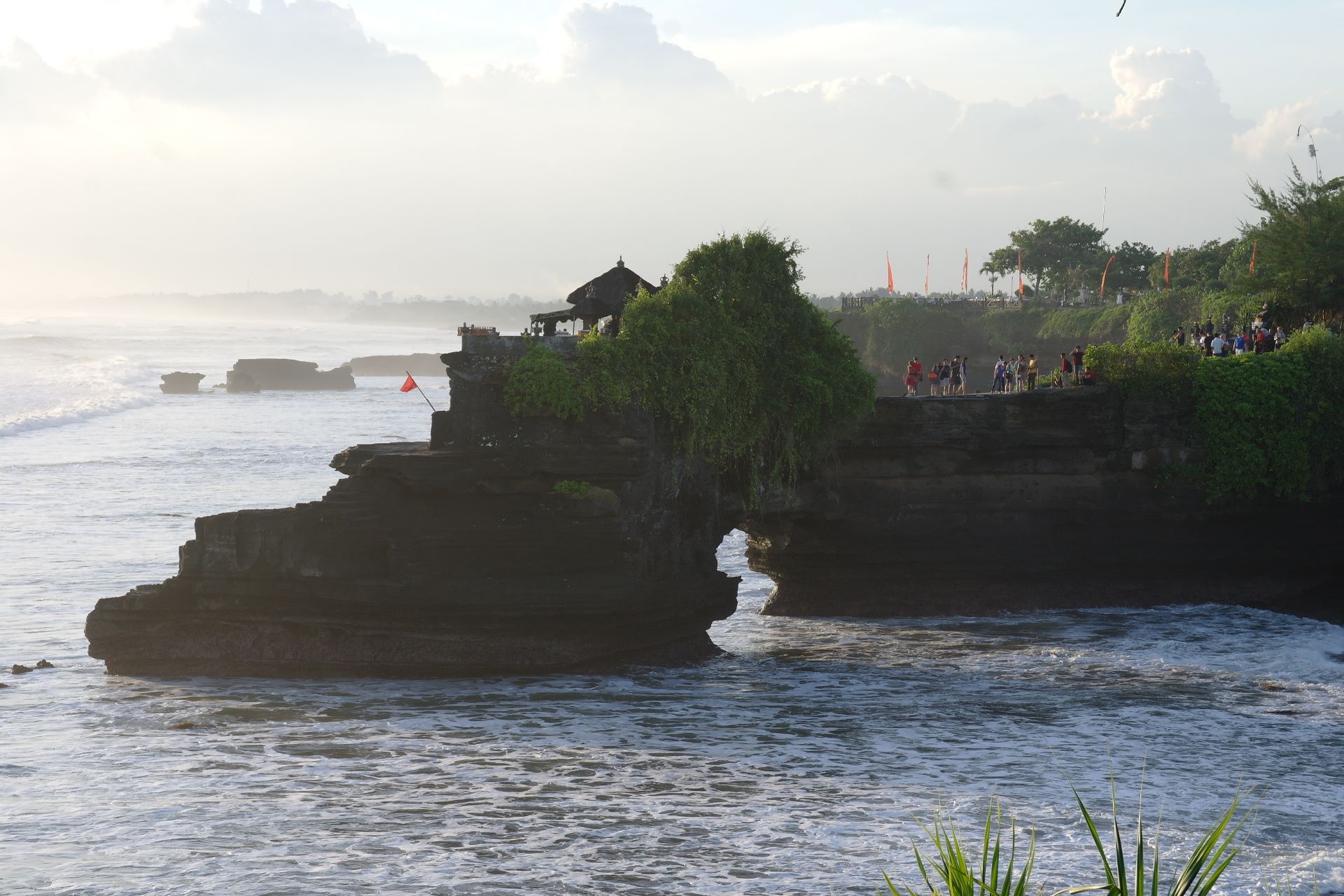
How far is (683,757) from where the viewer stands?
14094 mm

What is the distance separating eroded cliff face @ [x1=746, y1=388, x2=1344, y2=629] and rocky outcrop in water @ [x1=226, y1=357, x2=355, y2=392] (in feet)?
198

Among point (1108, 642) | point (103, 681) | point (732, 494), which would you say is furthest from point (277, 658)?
point (1108, 642)

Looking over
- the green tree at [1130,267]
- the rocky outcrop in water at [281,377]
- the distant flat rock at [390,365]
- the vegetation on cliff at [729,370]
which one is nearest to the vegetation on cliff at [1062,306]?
the green tree at [1130,267]

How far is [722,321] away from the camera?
19.3 m

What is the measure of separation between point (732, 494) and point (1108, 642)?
23.1 ft

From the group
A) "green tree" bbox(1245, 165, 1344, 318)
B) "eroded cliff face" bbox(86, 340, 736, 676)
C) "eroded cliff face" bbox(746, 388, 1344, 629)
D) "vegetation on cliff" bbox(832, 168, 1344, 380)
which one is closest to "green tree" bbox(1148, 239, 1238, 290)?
"vegetation on cliff" bbox(832, 168, 1344, 380)

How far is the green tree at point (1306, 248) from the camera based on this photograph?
30562mm

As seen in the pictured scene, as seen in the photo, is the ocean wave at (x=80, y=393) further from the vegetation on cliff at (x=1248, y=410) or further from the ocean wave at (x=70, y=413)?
the vegetation on cliff at (x=1248, y=410)

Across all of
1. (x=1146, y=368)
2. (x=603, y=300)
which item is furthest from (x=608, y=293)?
(x=1146, y=368)

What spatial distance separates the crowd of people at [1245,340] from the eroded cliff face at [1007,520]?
139 inches

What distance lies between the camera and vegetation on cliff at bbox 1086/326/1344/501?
78.5ft

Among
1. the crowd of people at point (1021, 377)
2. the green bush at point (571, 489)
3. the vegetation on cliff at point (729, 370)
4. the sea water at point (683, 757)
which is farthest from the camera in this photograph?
the crowd of people at point (1021, 377)

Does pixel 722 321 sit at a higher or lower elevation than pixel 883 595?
higher

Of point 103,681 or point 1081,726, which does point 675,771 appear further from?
point 103,681
